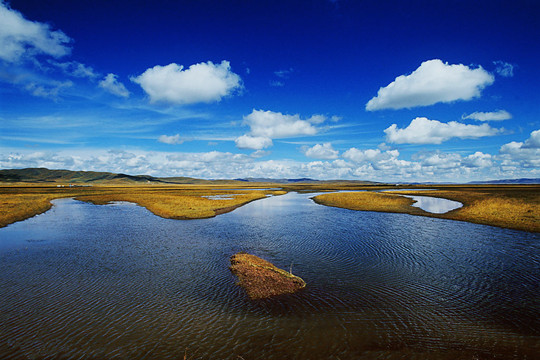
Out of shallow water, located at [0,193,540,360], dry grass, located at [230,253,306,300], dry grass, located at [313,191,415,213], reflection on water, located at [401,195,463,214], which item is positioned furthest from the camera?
dry grass, located at [313,191,415,213]

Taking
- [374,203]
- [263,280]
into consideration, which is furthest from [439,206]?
[263,280]

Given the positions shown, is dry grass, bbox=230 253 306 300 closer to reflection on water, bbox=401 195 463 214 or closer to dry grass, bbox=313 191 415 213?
dry grass, bbox=313 191 415 213

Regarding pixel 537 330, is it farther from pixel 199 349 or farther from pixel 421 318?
pixel 199 349

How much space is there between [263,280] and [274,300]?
2.32 m

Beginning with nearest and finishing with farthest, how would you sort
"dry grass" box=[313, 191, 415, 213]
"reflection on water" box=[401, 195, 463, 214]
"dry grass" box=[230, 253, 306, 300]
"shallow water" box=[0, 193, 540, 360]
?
1. "shallow water" box=[0, 193, 540, 360]
2. "dry grass" box=[230, 253, 306, 300]
3. "reflection on water" box=[401, 195, 463, 214]
4. "dry grass" box=[313, 191, 415, 213]

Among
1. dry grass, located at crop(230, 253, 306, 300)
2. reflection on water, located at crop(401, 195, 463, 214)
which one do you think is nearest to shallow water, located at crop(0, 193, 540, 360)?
dry grass, located at crop(230, 253, 306, 300)

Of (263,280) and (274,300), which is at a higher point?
(263,280)

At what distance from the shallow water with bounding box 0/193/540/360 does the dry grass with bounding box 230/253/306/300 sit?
0.72m

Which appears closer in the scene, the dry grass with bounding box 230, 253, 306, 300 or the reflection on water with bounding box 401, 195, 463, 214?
the dry grass with bounding box 230, 253, 306, 300

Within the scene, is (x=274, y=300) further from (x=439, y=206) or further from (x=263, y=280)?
(x=439, y=206)

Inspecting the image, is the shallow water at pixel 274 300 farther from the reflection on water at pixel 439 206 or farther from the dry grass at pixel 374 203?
the dry grass at pixel 374 203

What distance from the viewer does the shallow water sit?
10992mm

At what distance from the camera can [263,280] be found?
17375mm

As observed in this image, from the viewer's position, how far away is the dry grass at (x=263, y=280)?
1612 centimetres
